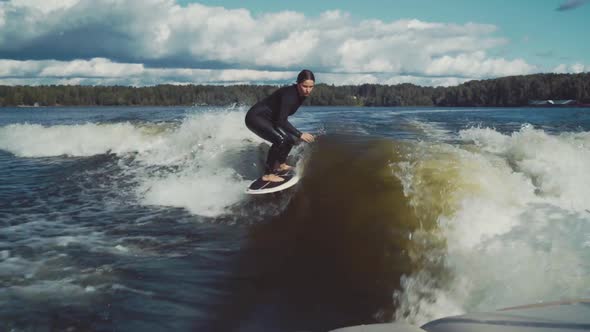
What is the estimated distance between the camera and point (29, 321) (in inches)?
172

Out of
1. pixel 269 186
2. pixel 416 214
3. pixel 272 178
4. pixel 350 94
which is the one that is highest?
pixel 350 94

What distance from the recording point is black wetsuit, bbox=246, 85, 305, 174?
328 inches

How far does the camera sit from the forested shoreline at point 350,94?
274ft

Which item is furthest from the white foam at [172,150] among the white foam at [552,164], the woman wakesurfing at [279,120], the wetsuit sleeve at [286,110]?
the white foam at [552,164]

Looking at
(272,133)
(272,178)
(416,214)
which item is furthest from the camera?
(272,178)

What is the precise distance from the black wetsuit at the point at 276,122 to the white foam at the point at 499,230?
7.61 ft

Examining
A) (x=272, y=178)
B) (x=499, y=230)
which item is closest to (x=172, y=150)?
(x=272, y=178)

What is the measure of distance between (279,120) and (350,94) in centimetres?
10843

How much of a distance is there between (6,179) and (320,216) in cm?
999

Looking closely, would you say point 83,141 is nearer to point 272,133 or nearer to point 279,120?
point 272,133

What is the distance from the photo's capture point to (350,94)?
4505 inches

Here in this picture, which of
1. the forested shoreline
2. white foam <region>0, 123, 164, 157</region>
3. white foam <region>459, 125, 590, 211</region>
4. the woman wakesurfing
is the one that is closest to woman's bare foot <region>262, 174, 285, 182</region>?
the woman wakesurfing

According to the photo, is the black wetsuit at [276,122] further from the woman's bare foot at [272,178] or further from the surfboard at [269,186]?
the surfboard at [269,186]

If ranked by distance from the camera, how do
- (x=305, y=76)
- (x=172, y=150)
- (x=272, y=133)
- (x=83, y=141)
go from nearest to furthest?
(x=305, y=76) → (x=272, y=133) → (x=172, y=150) → (x=83, y=141)
